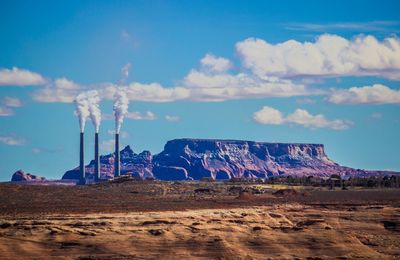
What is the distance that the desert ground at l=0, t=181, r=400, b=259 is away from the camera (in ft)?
158

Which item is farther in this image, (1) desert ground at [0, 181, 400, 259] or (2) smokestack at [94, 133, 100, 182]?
(2) smokestack at [94, 133, 100, 182]

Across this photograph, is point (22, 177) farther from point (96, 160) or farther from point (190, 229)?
point (190, 229)

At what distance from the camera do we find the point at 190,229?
53344 mm

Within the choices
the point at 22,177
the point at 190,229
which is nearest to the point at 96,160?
the point at 22,177

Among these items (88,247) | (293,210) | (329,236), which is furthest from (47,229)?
(293,210)

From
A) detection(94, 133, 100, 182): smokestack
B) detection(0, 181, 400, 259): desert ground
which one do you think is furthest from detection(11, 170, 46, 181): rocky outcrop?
detection(0, 181, 400, 259): desert ground

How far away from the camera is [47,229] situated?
50062 millimetres

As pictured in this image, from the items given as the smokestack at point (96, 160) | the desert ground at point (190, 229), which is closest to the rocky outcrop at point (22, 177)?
the smokestack at point (96, 160)

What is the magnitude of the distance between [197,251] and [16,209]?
1691cm

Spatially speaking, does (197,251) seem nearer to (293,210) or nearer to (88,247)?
(88,247)

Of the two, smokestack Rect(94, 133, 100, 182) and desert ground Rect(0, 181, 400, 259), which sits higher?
smokestack Rect(94, 133, 100, 182)

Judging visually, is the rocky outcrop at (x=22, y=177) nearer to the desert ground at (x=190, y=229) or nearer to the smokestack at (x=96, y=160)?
the smokestack at (x=96, y=160)

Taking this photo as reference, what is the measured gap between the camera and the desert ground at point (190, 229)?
4812 centimetres

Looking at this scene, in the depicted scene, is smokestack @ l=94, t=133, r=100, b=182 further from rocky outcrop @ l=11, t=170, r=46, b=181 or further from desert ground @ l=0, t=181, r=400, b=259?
desert ground @ l=0, t=181, r=400, b=259
